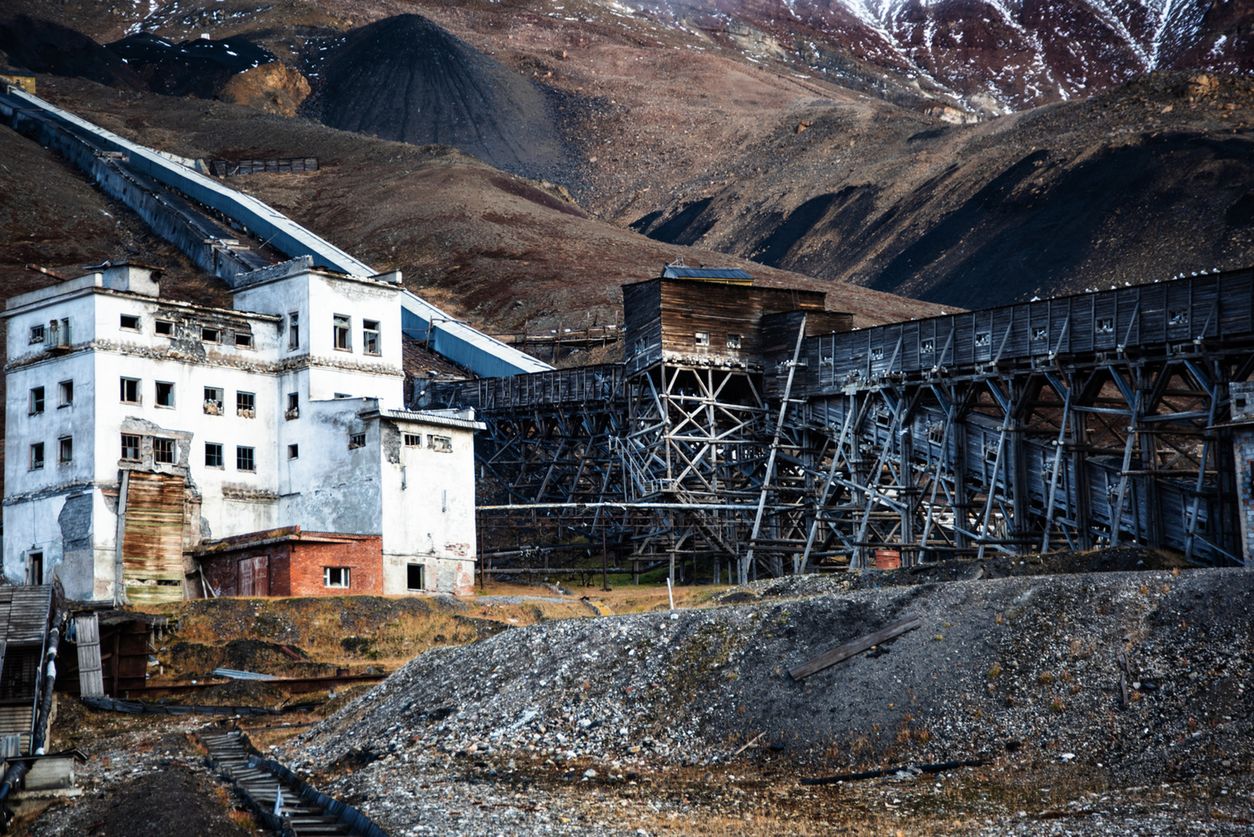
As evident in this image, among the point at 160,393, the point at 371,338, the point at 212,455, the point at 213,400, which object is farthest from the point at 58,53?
the point at 212,455

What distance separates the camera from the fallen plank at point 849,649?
97.9 ft

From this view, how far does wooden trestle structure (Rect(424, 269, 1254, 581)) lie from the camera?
45.1 metres

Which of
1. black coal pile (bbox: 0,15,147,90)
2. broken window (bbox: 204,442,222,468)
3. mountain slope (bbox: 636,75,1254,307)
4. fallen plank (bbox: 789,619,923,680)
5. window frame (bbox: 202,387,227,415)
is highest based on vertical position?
black coal pile (bbox: 0,15,147,90)

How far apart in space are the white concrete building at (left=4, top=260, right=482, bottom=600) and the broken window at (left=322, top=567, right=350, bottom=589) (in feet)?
4.63

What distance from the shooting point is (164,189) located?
422 feet

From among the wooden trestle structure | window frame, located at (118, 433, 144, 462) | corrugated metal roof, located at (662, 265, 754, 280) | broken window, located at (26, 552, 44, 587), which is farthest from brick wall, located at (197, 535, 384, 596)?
corrugated metal roof, located at (662, 265, 754, 280)

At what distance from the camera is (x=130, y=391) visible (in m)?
53.4

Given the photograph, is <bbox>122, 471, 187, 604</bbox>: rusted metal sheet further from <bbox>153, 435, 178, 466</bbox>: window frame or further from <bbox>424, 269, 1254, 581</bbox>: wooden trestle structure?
<bbox>424, 269, 1254, 581</bbox>: wooden trestle structure

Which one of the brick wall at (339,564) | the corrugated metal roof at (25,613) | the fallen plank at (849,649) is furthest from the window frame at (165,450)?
the fallen plank at (849,649)

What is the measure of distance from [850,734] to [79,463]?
3202 cm

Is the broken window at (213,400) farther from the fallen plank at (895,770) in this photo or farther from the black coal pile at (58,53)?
the black coal pile at (58,53)

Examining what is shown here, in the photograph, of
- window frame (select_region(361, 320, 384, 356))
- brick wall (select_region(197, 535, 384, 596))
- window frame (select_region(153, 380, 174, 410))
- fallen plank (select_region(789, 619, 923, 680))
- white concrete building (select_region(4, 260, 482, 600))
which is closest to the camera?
fallen plank (select_region(789, 619, 923, 680))

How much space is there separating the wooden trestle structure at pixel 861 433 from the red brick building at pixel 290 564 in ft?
22.1

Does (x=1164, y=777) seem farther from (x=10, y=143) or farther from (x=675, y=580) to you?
(x=10, y=143)
